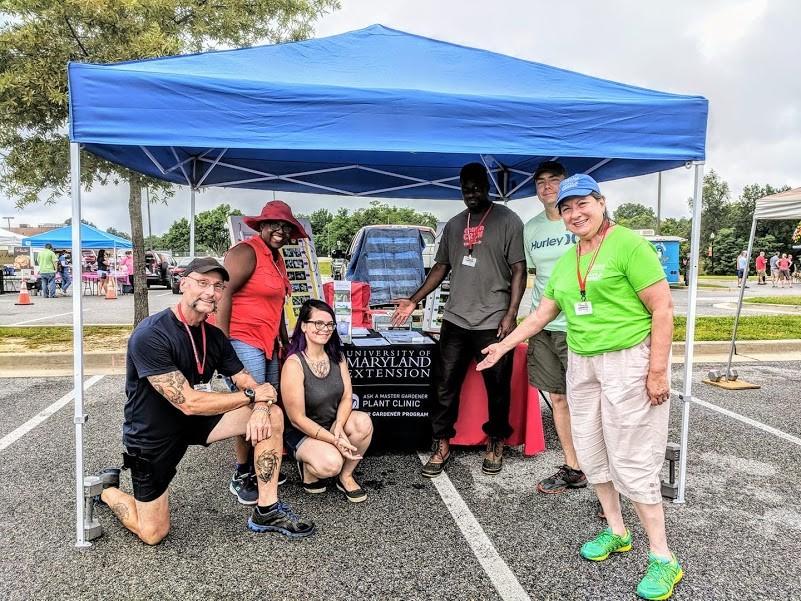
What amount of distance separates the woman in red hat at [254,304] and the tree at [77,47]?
183 inches

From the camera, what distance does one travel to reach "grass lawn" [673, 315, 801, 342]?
8773 millimetres

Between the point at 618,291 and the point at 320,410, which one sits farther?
the point at 320,410

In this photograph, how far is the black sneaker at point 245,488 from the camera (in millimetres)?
3133

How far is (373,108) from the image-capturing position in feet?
9.27

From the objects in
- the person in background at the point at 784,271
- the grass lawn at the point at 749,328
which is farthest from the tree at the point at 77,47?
the person in background at the point at 784,271

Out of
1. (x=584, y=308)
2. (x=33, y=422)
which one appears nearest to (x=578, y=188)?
(x=584, y=308)

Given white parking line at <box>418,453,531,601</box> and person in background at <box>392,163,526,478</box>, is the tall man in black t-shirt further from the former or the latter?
person in background at <box>392,163,526,478</box>

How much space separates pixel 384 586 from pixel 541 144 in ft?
7.47

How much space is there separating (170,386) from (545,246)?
2196 millimetres

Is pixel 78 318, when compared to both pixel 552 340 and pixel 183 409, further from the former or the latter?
pixel 552 340

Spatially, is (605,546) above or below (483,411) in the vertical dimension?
below

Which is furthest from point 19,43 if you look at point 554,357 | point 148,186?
point 554,357

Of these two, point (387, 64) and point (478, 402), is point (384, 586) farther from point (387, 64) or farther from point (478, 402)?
point (387, 64)

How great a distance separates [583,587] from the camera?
7.76 ft
